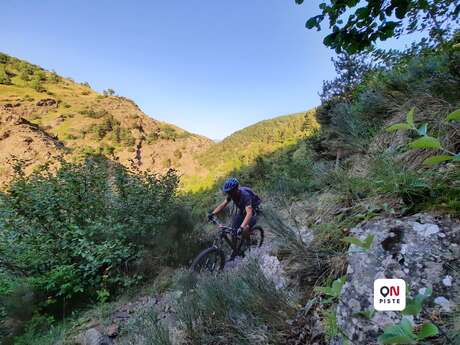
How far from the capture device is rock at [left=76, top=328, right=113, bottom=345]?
3.70m

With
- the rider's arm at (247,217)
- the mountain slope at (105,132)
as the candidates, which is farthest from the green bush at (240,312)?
the mountain slope at (105,132)

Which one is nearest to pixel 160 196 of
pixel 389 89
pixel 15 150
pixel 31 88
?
pixel 389 89

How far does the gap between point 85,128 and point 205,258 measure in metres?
29.5

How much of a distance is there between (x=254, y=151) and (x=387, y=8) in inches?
566

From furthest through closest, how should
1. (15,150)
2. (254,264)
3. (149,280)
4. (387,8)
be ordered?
(15,150) < (149,280) < (254,264) < (387,8)

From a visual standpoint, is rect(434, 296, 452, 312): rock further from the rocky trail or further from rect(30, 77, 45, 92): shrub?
rect(30, 77, 45, 92): shrub

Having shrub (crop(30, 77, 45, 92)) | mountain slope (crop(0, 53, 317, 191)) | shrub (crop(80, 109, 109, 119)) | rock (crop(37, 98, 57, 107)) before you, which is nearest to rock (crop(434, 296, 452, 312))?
mountain slope (crop(0, 53, 317, 191))

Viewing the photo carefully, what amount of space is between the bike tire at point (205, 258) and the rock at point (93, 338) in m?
1.55

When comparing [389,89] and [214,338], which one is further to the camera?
[389,89]

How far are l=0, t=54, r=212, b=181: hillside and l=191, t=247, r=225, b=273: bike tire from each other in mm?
17018

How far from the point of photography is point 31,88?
34.0 metres

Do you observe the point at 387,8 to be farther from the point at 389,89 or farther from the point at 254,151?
the point at 254,151

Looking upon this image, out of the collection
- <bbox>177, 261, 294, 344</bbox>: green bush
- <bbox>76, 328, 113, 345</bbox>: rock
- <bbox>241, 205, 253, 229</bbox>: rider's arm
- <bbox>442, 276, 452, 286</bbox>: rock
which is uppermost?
<bbox>442, 276, 452, 286</bbox>: rock

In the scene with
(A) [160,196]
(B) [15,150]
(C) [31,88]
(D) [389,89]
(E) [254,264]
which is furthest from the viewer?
(C) [31,88]
